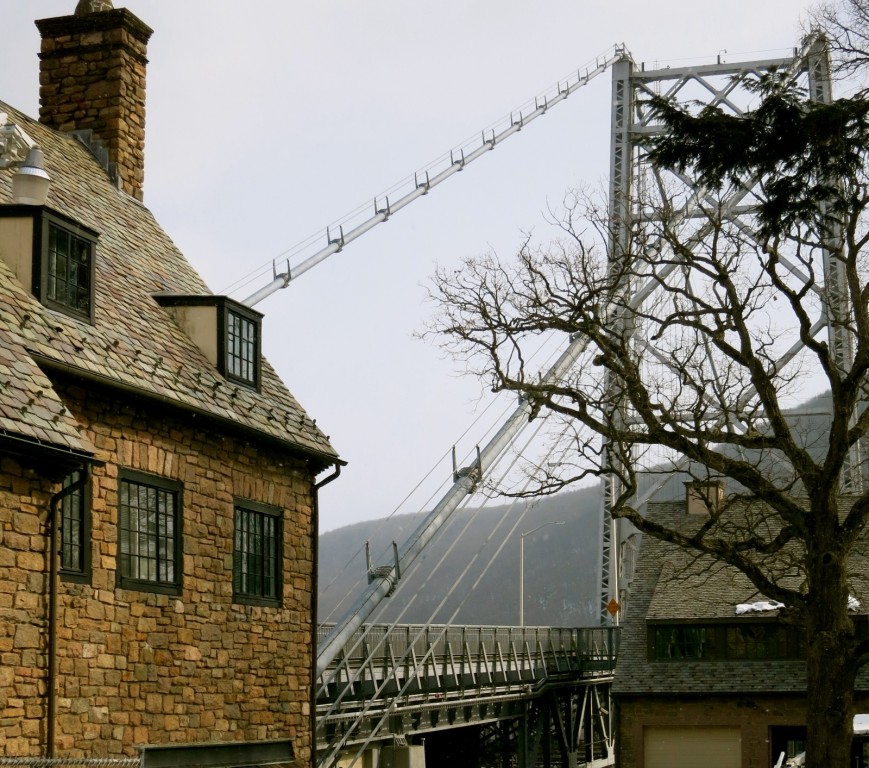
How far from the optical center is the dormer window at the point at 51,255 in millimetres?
16844

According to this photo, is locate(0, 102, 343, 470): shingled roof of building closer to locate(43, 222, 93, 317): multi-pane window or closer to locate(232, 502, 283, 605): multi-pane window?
locate(43, 222, 93, 317): multi-pane window

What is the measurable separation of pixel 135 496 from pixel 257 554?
10.3ft

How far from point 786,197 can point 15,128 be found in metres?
9.07

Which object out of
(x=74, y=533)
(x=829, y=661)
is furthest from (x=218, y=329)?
(x=829, y=661)

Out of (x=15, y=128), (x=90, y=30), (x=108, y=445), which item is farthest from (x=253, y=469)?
(x=90, y=30)

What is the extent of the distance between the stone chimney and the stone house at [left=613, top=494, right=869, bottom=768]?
2123cm

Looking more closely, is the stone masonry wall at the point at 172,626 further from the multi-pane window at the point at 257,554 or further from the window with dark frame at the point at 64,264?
the window with dark frame at the point at 64,264

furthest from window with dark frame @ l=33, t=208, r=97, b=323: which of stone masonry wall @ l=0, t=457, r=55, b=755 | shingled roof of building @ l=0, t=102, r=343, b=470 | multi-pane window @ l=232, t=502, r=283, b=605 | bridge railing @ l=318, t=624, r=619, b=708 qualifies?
bridge railing @ l=318, t=624, r=619, b=708

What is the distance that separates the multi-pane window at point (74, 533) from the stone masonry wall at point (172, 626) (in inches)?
5.5


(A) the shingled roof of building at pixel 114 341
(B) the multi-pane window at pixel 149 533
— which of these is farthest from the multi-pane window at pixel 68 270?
(B) the multi-pane window at pixel 149 533

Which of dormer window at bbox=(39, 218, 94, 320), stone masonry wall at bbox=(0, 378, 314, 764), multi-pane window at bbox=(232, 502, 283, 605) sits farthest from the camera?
multi-pane window at bbox=(232, 502, 283, 605)

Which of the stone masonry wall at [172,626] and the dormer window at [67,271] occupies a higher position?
the dormer window at [67,271]

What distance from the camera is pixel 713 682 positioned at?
42062 mm

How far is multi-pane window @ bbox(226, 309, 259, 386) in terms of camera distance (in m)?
20.7
